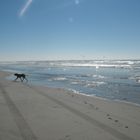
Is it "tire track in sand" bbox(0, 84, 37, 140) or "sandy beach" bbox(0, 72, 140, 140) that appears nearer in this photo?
"tire track in sand" bbox(0, 84, 37, 140)

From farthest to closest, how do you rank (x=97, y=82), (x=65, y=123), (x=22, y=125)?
(x=97, y=82)
(x=65, y=123)
(x=22, y=125)

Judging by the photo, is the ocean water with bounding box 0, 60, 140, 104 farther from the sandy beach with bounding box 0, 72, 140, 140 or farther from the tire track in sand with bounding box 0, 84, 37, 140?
the tire track in sand with bounding box 0, 84, 37, 140

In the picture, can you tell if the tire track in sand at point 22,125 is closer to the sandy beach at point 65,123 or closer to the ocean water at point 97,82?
the sandy beach at point 65,123

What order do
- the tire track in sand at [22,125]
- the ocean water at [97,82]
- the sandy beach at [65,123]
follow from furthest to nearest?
the ocean water at [97,82]
the sandy beach at [65,123]
the tire track in sand at [22,125]

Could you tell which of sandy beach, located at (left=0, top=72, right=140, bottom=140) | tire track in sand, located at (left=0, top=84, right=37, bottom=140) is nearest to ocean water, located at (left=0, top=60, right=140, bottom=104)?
sandy beach, located at (left=0, top=72, right=140, bottom=140)

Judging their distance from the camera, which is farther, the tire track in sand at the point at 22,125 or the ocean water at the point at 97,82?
the ocean water at the point at 97,82

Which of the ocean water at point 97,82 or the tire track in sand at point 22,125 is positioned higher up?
the ocean water at point 97,82

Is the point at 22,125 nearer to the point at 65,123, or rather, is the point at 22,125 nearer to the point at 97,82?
the point at 65,123

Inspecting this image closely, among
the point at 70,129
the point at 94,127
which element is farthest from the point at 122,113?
the point at 70,129

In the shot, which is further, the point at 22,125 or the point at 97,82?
the point at 97,82

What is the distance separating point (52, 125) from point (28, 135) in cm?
115

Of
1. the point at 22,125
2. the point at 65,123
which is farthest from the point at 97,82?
the point at 22,125

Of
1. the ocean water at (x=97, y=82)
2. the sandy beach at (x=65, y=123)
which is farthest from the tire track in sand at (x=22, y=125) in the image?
the ocean water at (x=97, y=82)

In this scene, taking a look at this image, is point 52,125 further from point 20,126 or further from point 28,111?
point 28,111
